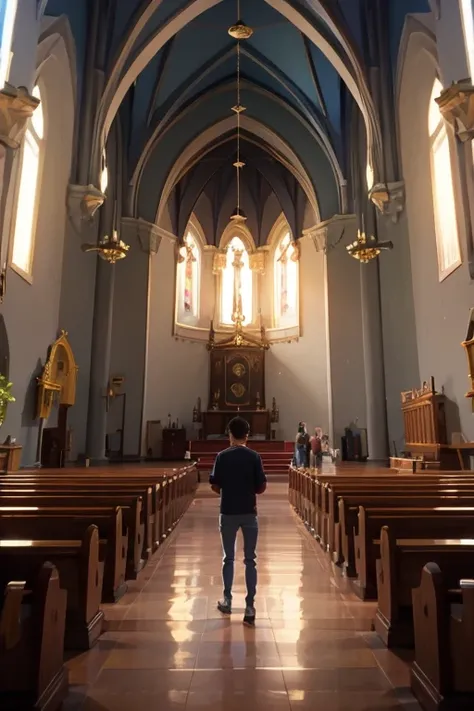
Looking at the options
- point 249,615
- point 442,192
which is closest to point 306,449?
point 442,192

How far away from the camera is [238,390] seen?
2286 cm

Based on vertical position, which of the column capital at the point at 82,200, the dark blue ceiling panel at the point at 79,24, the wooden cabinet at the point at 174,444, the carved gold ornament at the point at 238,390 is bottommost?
the wooden cabinet at the point at 174,444

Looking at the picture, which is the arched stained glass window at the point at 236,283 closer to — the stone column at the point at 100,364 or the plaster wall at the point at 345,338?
the plaster wall at the point at 345,338

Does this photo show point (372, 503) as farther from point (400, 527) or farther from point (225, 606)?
point (225, 606)

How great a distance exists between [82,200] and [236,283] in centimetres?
1282

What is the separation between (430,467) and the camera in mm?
10398

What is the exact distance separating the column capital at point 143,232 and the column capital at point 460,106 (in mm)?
12559

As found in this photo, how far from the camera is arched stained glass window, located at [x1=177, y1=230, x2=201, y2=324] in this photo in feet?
76.3

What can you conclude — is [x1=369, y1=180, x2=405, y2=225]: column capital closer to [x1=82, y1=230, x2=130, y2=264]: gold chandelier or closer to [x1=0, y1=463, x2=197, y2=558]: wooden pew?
[x1=82, y1=230, x2=130, y2=264]: gold chandelier

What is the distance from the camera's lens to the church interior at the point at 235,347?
277 cm

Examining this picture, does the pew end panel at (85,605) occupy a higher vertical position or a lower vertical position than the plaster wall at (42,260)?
lower

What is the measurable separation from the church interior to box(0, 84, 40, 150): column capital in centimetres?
5

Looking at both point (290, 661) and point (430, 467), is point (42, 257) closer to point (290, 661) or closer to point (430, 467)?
point (430, 467)

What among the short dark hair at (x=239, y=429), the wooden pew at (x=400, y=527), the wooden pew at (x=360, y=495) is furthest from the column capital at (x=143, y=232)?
the wooden pew at (x=400, y=527)
